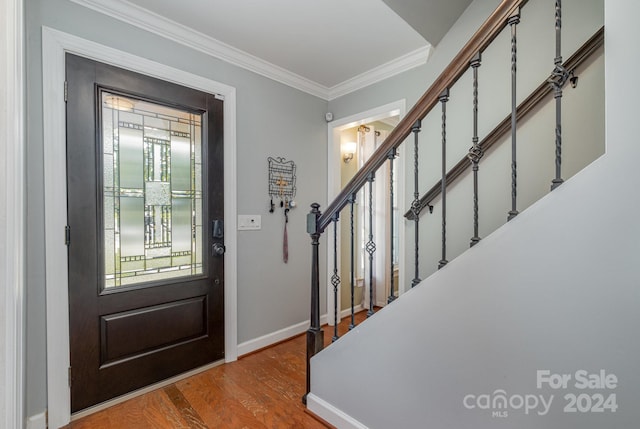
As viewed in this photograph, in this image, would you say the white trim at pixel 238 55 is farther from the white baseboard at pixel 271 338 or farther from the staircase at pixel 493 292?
the white baseboard at pixel 271 338

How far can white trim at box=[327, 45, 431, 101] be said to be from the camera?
229 centimetres

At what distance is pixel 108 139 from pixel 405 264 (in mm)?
2294

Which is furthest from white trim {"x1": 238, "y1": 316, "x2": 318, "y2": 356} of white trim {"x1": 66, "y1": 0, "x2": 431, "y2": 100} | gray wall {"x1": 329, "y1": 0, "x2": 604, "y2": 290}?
white trim {"x1": 66, "y1": 0, "x2": 431, "y2": 100}

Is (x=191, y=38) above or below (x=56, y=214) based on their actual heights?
above

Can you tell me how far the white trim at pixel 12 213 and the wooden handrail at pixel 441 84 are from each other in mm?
1454

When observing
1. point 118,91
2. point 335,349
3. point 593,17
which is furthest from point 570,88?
point 118,91

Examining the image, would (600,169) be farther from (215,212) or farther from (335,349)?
(215,212)

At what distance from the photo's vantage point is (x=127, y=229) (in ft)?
5.94

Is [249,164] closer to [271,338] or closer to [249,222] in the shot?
[249,222]

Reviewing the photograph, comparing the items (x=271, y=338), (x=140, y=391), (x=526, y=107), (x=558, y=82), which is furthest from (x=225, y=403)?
(x=526, y=107)

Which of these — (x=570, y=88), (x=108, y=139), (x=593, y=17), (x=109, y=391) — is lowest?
(x=109, y=391)

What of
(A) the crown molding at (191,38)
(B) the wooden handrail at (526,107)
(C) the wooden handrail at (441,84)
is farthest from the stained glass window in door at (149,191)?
(B) the wooden handrail at (526,107)

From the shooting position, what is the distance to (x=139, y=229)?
72.9 inches

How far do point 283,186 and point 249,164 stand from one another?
0.39 metres
